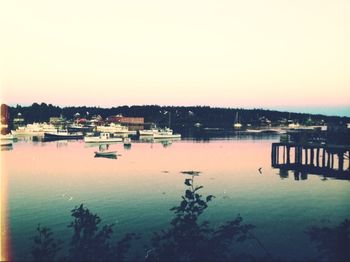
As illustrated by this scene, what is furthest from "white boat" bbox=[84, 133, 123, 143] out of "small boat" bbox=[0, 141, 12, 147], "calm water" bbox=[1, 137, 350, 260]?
"calm water" bbox=[1, 137, 350, 260]

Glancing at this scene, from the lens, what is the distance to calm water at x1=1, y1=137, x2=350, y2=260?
3081cm

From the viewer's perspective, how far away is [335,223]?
108 feet

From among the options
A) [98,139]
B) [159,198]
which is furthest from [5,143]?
[159,198]

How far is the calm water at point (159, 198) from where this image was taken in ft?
101

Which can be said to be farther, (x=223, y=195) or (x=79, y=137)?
(x=79, y=137)

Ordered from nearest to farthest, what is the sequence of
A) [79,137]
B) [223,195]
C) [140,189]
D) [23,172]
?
[223,195] < [140,189] < [23,172] < [79,137]

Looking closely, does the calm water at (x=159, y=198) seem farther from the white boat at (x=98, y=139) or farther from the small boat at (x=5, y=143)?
the white boat at (x=98, y=139)

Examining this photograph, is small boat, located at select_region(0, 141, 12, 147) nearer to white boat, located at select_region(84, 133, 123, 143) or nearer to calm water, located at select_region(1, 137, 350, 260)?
white boat, located at select_region(84, 133, 123, 143)

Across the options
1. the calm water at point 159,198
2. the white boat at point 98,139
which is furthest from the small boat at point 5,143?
the calm water at point 159,198

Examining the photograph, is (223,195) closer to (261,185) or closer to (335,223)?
(261,185)

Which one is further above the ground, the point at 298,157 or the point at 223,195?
the point at 298,157

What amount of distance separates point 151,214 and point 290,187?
76.0 ft

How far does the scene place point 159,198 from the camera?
43.2 meters

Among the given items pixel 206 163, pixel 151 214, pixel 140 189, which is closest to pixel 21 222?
pixel 151 214
